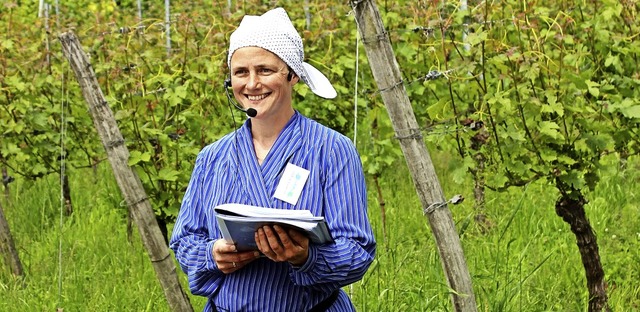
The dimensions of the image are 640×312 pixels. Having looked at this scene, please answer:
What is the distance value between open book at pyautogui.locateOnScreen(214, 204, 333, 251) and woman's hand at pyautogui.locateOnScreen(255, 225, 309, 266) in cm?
2

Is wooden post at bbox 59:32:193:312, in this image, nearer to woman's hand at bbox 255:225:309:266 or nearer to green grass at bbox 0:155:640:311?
green grass at bbox 0:155:640:311

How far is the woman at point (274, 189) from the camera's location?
2465 millimetres

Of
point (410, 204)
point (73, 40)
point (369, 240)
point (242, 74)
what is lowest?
point (410, 204)

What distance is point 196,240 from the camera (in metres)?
2.62

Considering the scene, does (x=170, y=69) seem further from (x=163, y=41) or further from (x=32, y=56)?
(x=32, y=56)

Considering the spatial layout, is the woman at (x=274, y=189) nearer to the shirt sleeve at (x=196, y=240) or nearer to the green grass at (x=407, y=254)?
the shirt sleeve at (x=196, y=240)

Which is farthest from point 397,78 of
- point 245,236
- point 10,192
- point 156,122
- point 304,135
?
point 10,192

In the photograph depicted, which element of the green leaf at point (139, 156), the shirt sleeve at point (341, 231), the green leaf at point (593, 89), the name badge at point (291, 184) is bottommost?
the green leaf at point (593, 89)

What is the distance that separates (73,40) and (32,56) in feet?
8.54

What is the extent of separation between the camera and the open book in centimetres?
223

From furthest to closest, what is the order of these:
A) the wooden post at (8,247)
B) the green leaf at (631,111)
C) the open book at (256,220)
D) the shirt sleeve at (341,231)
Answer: the wooden post at (8,247)
the green leaf at (631,111)
the shirt sleeve at (341,231)
the open book at (256,220)

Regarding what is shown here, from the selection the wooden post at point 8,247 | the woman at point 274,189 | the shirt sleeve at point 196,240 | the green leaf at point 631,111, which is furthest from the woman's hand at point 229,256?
A: the wooden post at point 8,247

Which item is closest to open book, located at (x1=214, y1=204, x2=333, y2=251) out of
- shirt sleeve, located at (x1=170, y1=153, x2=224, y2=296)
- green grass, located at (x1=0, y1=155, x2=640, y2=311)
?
shirt sleeve, located at (x1=170, y1=153, x2=224, y2=296)

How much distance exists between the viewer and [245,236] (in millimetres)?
2318
